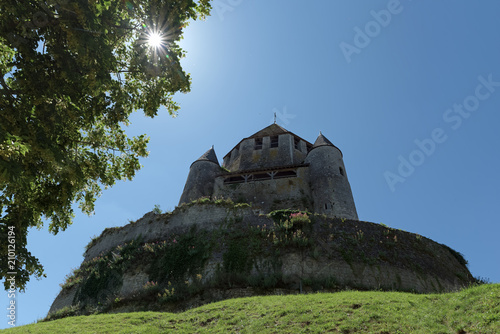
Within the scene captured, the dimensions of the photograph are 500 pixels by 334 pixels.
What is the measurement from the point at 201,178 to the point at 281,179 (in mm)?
6446

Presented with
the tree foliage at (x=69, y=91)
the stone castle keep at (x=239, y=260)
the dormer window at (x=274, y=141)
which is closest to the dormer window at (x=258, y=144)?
the dormer window at (x=274, y=141)

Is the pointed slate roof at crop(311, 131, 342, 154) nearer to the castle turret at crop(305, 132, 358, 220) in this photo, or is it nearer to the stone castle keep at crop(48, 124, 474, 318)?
the castle turret at crop(305, 132, 358, 220)

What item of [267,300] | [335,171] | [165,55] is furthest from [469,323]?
[335,171]

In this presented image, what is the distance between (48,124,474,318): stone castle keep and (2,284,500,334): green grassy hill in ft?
8.78

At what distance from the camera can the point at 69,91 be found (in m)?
Result: 7.33

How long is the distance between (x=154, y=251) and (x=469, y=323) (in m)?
13.5

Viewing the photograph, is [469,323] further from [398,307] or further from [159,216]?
[159,216]

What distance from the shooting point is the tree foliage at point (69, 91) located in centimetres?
653

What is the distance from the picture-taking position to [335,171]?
966 inches

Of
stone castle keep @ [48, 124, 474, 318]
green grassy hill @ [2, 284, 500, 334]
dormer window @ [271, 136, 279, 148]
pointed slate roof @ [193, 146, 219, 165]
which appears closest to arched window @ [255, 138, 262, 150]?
dormer window @ [271, 136, 279, 148]

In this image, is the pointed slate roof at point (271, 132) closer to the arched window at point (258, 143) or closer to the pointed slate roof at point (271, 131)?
the pointed slate roof at point (271, 131)

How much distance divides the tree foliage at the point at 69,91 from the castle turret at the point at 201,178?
16.1 metres

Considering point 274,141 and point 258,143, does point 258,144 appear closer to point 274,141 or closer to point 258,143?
point 258,143

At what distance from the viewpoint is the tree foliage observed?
6531 millimetres
